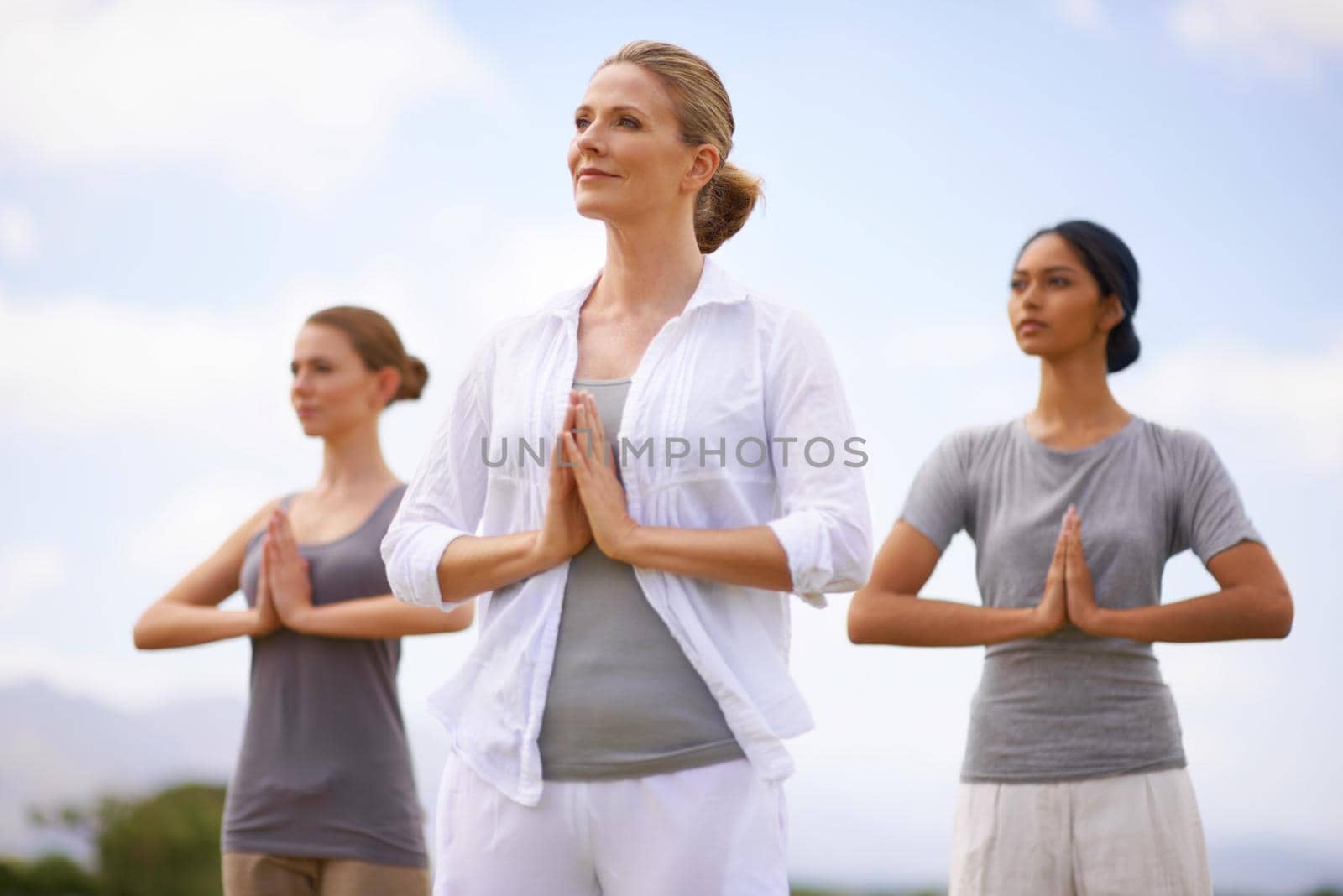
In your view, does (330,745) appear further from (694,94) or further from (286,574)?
(694,94)

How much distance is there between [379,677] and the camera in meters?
4.04

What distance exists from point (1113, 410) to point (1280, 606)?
632 mm

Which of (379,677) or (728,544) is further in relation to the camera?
(379,677)

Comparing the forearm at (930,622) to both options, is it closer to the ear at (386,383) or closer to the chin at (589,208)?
the chin at (589,208)

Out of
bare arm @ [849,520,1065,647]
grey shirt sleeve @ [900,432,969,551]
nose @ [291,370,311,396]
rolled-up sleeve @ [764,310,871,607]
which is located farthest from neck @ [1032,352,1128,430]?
nose @ [291,370,311,396]

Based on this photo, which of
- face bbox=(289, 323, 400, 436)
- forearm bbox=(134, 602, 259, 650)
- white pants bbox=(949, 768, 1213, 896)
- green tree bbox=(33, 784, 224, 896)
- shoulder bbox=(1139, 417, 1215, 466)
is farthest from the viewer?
green tree bbox=(33, 784, 224, 896)

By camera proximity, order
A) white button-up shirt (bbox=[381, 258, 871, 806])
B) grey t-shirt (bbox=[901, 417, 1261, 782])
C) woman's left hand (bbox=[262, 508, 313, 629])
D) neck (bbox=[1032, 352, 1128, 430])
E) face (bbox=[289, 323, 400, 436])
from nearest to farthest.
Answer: white button-up shirt (bbox=[381, 258, 871, 806]) → grey t-shirt (bbox=[901, 417, 1261, 782]) → neck (bbox=[1032, 352, 1128, 430]) → woman's left hand (bbox=[262, 508, 313, 629]) → face (bbox=[289, 323, 400, 436])

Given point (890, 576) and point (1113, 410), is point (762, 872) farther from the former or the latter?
point (1113, 410)

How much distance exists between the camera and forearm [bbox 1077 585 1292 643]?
131 inches

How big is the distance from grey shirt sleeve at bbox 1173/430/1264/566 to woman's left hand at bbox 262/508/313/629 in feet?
7.69

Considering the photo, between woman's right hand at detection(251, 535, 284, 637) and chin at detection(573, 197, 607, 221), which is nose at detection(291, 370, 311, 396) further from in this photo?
chin at detection(573, 197, 607, 221)

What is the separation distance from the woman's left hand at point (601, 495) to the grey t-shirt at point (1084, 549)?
1.47 m

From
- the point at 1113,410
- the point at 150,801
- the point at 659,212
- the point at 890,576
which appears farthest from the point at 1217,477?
the point at 150,801

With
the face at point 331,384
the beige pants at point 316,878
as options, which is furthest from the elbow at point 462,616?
the face at point 331,384
